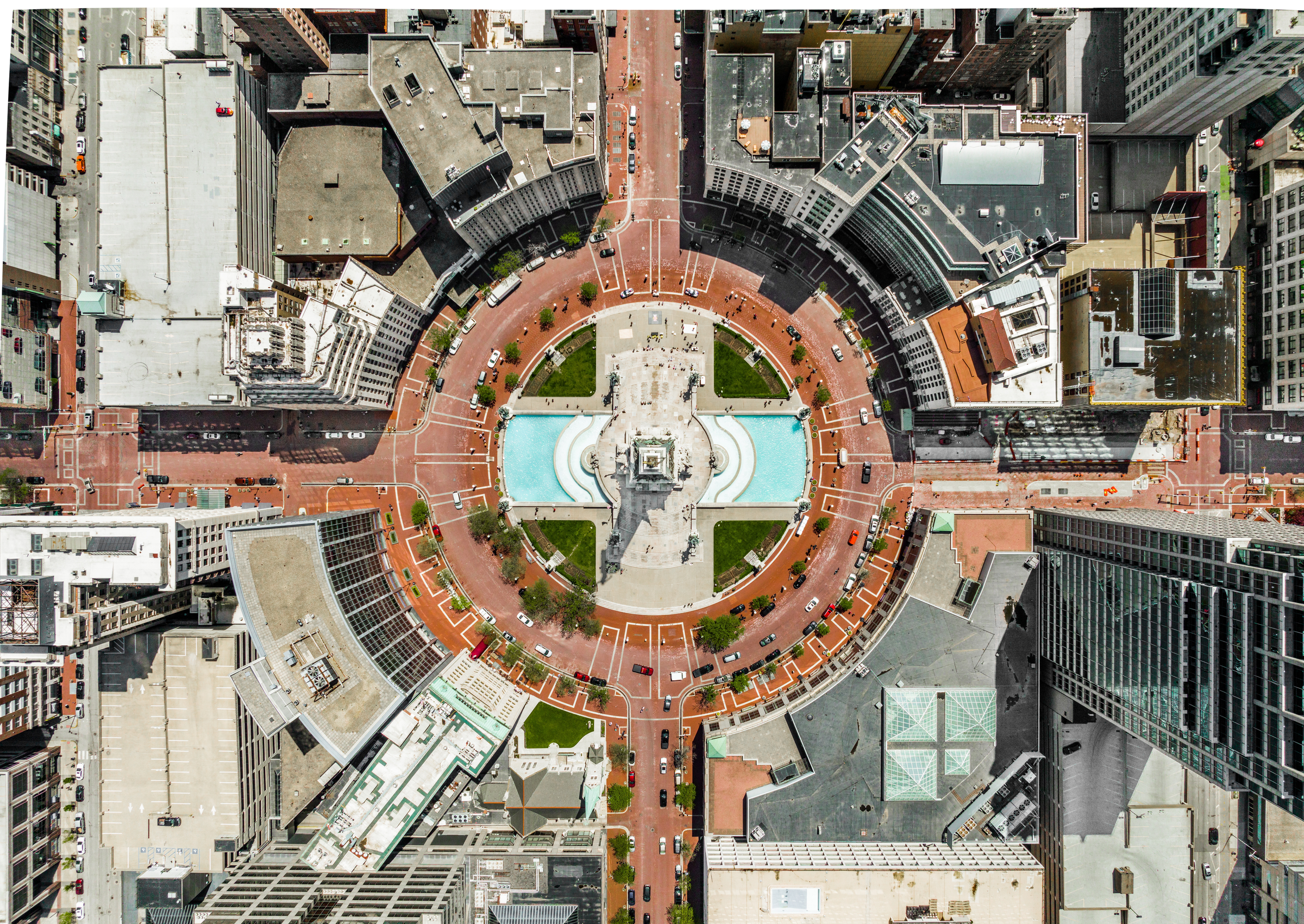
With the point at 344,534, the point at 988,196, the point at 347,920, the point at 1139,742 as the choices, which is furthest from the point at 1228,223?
the point at 347,920

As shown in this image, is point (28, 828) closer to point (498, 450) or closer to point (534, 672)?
point (534, 672)

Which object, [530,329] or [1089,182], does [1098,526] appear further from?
[530,329]

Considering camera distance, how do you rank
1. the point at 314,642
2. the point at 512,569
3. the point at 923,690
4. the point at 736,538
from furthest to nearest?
1. the point at 736,538
2. the point at 512,569
3. the point at 923,690
4. the point at 314,642

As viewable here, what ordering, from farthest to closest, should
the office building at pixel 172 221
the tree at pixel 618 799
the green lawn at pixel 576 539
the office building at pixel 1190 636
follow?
the green lawn at pixel 576 539
the tree at pixel 618 799
the office building at pixel 172 221
the office building at pixel 1190 636

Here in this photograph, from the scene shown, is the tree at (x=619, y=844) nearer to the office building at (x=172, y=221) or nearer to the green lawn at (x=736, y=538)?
the green lawn at (x=736, y=538)

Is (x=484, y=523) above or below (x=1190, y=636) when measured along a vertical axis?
above

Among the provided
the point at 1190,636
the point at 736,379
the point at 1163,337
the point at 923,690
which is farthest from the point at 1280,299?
the point at 736,379

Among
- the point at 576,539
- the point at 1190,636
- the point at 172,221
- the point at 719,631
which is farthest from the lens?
the point at 576,539

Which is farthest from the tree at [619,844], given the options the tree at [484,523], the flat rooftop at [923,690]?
the tree at [484,523]
